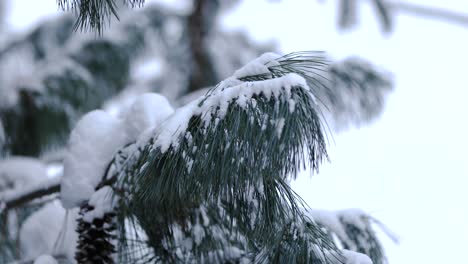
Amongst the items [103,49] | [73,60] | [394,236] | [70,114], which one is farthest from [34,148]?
[394,236]

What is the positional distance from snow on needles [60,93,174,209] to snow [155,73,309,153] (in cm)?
13

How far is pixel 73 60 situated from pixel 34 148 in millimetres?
539

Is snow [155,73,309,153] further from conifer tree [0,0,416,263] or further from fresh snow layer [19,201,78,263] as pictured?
fresh snow layer [19,201,78,263]

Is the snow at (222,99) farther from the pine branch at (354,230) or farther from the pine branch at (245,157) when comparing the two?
the pine branch at (354,230)

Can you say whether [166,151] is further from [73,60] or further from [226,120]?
[73,60]

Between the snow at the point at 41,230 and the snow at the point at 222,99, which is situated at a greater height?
the snow at the point at 222,99

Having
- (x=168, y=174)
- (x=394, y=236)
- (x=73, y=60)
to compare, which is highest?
(x=73, y=60)

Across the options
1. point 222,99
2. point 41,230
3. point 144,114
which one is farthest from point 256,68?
point 41,230

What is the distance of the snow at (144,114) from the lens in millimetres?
1145

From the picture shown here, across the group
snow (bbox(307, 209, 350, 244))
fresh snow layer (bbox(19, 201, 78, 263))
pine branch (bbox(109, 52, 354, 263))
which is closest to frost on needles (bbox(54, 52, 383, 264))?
pine branch (bbox(109, 52, 354, 263))

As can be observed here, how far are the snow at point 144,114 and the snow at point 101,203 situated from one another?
0.10m

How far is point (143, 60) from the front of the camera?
3.31 metres

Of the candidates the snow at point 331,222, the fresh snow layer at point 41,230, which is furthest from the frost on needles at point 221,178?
the fresh snow layer at point 41,230

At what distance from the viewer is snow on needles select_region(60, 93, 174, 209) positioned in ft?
3.74
